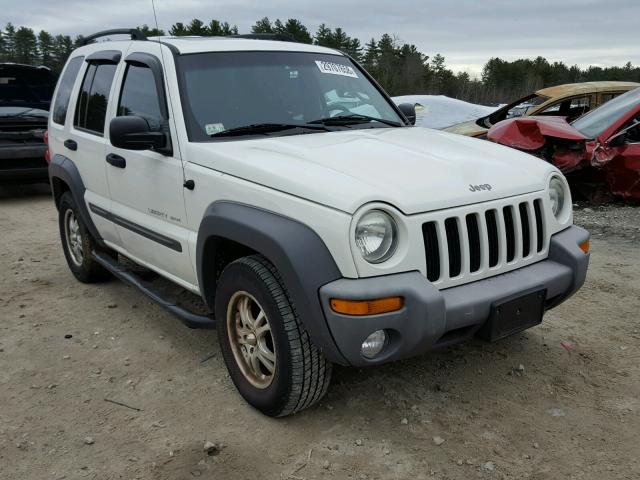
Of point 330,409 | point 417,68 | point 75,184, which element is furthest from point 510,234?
point 417,68

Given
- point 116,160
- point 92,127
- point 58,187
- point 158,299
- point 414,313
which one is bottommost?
point 158,299

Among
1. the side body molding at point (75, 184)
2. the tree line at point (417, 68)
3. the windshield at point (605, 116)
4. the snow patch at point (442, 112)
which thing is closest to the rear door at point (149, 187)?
the side body molding at point (75, 184)

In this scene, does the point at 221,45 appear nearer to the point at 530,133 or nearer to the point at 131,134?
the point at 131,134

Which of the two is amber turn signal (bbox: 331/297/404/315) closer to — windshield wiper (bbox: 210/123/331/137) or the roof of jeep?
windshield wiper (bbox: 210/123/331/137)

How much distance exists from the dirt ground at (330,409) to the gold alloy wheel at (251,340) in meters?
0.22

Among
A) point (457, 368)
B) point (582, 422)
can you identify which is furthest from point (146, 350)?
point (582, 422)

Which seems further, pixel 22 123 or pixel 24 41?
pixel 24 41

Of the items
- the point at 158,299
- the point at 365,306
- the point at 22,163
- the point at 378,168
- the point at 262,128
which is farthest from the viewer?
the point at 22,163

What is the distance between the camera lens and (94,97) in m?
4.54

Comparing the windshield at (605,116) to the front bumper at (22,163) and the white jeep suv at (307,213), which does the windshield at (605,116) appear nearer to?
the white jeep suv at (307,213)

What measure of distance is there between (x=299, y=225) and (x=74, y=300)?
305 cm

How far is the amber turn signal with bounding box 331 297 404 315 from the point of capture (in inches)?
98.4

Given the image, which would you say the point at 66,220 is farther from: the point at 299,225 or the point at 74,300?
the point at 299,225

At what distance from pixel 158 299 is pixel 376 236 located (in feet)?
5.78
